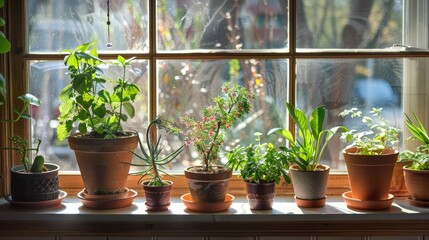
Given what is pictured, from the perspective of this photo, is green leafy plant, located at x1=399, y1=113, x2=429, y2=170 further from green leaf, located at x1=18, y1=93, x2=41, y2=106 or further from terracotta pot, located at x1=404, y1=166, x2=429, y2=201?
green leaf, located at x1=18, y1=93, x2=41, y2=106

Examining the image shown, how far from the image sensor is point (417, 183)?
7.47 feet

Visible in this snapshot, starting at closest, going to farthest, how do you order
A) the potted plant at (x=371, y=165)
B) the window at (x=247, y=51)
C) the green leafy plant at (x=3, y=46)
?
the green leafy plant at (x=3, y=46), the potted plant at (x=371, y=165), the window at (x=247, y=51)

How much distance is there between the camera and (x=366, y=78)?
2447 mm

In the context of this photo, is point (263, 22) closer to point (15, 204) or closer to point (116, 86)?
point (116, 86)

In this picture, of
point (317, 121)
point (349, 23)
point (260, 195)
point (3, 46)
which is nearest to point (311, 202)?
point (260, 195)

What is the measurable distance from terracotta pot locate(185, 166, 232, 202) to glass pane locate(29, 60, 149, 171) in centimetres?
36

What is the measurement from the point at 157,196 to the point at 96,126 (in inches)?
13.6

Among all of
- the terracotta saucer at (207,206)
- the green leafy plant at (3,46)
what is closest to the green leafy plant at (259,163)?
the terracotta saucer at (207,206)

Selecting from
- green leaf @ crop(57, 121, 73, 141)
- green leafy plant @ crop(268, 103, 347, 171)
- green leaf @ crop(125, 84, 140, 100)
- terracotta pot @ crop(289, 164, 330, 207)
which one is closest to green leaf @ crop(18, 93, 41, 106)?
green leaf @ crop(57, 121, 73, 141)

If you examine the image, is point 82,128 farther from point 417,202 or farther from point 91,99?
point 417,202

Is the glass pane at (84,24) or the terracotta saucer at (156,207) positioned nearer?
the terracotta saucer at (156,207)

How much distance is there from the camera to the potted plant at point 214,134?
7.37 ft

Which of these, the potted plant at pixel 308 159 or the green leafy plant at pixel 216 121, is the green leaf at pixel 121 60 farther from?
the potted plant at pixel 308 159

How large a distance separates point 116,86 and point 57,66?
32cm
